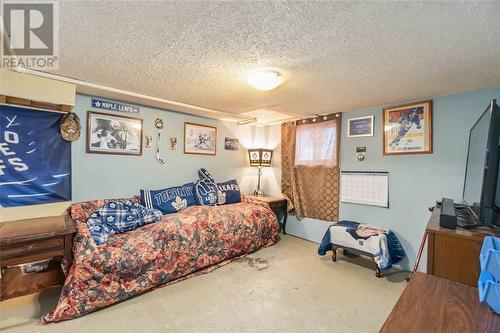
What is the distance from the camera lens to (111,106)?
293cm

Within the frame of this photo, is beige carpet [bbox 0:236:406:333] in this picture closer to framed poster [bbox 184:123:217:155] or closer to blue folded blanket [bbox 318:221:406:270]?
blue folded blanket [bbox 318:221:406:270]

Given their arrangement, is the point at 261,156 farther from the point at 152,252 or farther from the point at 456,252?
the point at 456,252

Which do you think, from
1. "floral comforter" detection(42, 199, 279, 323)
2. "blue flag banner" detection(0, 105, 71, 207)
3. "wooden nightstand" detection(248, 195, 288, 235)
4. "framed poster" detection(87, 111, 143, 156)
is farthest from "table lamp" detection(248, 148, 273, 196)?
"blue flag banner" detection(0, 105, 71, 207)

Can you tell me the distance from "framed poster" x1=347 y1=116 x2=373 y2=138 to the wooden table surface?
8.72 ft

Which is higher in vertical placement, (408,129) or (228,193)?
(408,129)

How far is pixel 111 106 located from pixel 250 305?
281cm

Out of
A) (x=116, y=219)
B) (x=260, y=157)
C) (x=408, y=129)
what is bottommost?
(x=116, y=219)

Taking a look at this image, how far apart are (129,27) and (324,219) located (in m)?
3.43

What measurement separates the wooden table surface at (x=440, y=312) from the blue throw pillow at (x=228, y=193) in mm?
2990

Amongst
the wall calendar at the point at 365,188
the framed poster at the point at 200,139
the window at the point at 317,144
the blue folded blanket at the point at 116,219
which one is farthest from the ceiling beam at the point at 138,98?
the wall calendar at the point at 365,188

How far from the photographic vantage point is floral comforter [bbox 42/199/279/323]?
74.9 inches

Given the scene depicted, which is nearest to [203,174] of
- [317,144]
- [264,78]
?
[317,144]

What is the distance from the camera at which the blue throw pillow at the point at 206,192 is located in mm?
3520

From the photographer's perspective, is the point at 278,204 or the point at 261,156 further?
the point at 261,156
